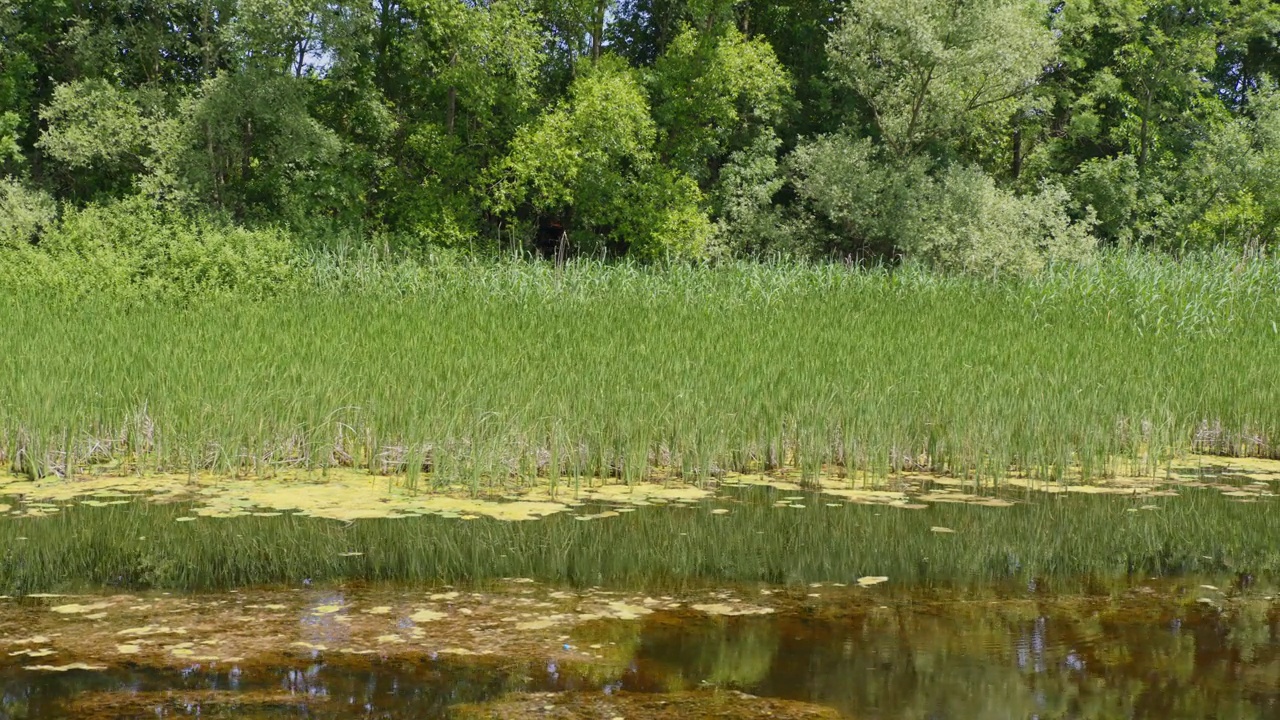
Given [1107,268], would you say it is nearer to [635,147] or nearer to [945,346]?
[945,346]

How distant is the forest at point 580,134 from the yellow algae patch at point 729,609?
1525 cm

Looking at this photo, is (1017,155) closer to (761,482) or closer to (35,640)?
(761,482)

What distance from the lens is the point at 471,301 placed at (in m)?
16.3

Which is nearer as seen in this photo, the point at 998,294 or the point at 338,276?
the point at 998,294

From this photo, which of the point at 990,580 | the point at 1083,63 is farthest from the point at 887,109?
the point at 990,580

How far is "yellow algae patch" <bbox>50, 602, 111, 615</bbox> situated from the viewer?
525 cm

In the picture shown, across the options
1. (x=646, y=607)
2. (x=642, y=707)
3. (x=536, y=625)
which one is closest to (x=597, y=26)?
(x=646, y=607)

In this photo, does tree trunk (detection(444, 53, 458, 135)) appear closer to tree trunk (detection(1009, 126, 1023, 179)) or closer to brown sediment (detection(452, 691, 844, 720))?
tree trunk (detection(1009, 126, 1023, 179))

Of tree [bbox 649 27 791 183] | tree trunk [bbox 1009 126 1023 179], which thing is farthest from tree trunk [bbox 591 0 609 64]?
tree trunk [bbox 1009 126 1023 179]

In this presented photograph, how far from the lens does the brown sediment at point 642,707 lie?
416cm

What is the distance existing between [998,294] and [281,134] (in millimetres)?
13315

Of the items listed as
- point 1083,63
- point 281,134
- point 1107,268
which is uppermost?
point 1083,63

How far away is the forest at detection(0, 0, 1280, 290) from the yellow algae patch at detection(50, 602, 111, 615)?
46.8ft

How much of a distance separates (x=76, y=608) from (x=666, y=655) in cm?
266
